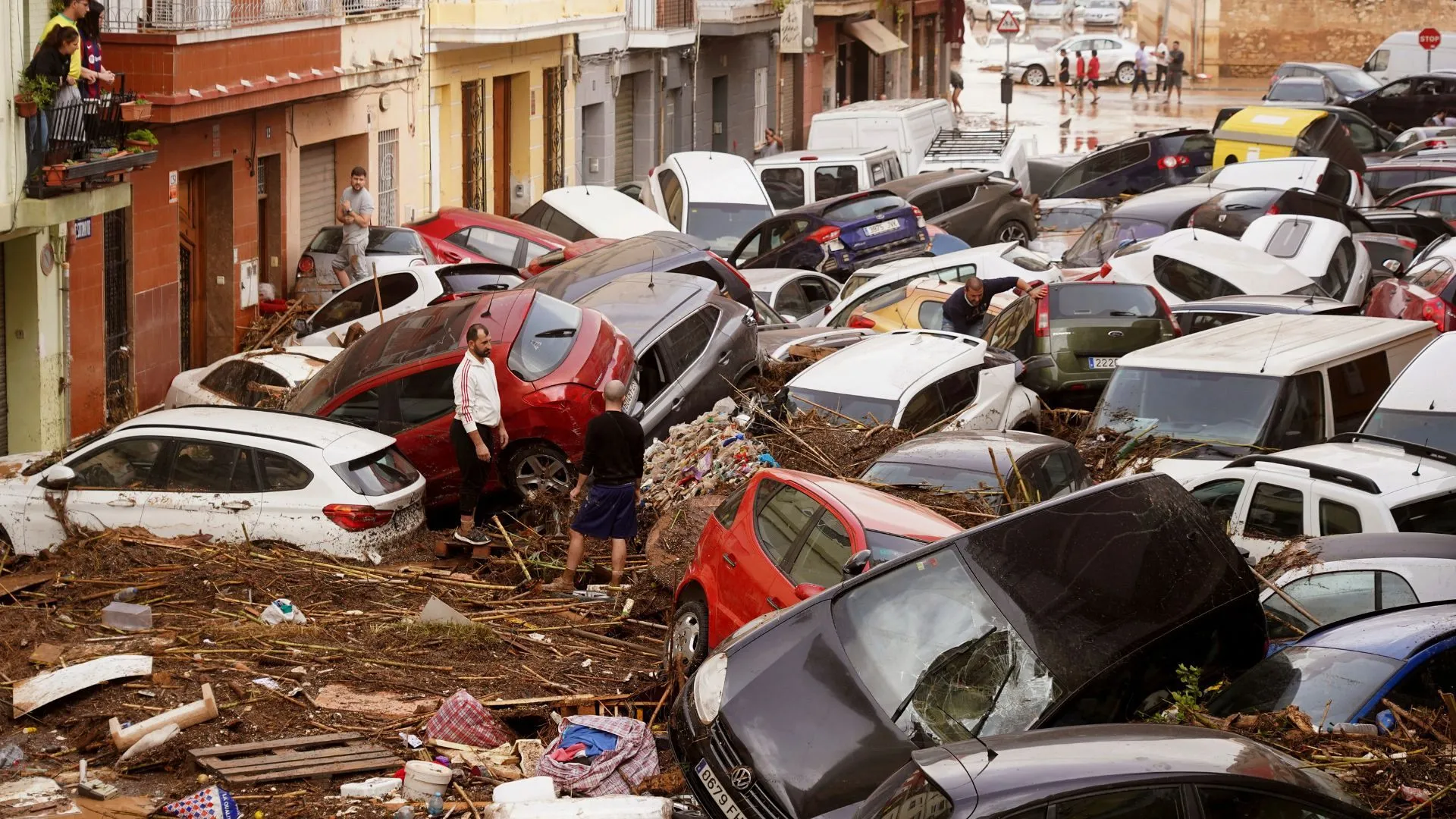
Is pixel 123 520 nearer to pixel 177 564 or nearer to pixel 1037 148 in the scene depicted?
pixel 177 564

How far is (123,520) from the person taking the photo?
12609 millimetres

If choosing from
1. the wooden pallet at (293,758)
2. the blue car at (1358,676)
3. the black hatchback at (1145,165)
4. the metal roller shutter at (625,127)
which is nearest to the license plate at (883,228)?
the black hatchback at (1145,165)

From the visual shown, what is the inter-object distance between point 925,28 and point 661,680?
5368 centimetres

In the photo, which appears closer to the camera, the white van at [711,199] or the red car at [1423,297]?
the red car at [1423,297]

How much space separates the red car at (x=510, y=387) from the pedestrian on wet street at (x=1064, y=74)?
4686 cm

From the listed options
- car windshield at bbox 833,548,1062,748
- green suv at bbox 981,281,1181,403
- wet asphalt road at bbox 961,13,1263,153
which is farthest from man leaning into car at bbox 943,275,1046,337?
wet asphalt road at bbox 961,13,1263,153

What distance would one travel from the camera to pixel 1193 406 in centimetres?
1433

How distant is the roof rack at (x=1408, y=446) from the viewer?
487 inches

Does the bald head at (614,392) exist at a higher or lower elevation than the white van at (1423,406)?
higher

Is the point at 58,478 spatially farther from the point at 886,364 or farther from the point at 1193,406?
the point at 1193,406

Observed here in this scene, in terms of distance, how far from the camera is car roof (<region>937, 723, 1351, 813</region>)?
581cm

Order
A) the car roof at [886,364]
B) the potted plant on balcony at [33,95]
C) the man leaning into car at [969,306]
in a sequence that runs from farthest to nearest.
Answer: the man leaning into car at [969,306] < the potted plant on balcony at [33,95] < the car roof at [886,364]

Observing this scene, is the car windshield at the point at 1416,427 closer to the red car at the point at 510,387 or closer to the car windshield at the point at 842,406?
the car windshield at the point at 842,406

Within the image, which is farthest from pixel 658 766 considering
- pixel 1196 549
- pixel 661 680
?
pixel 1196 549
